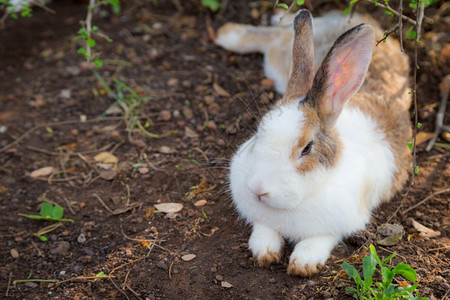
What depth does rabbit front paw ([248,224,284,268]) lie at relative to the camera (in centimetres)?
329

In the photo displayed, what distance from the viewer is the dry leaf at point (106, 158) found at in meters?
4.29

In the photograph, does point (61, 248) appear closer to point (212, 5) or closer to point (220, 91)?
point (220, 91)

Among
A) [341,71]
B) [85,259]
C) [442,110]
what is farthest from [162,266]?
[442,110]

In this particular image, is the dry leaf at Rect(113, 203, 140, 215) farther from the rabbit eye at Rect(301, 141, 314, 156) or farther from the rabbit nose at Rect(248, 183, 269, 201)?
the rabbit eye at Rect(301, 141, 314, 156)

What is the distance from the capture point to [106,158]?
432 cm

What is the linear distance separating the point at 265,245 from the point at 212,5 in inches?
137

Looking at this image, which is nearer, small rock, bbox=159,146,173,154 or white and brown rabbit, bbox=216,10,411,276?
white and brown rabbit, bbox=216,10,411,276

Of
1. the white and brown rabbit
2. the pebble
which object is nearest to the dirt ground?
the pebble

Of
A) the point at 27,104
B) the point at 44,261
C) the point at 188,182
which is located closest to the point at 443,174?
the point at 188,182

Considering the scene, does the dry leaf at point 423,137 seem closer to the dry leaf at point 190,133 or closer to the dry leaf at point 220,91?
the dry leaf at point 220,91

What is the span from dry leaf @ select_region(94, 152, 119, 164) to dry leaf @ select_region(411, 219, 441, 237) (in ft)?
7.60

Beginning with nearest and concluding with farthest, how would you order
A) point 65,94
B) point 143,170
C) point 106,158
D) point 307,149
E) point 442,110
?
point 307,149, point 143,170, point 106,158, point 442,110, point 65,94

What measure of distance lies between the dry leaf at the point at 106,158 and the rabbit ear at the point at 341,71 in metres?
1.84

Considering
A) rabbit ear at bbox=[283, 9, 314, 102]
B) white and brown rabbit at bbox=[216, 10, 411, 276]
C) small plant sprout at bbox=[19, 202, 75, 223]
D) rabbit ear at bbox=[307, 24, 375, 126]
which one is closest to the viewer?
white and brown rabbit at bbox=[216, 10, 411, 276]
